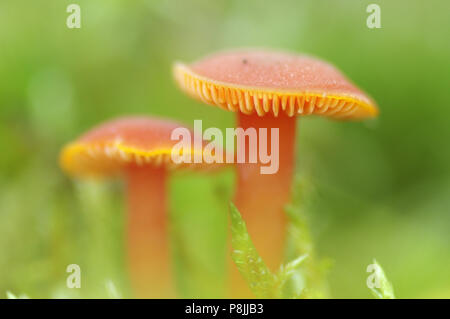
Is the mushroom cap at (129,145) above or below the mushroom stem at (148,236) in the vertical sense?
above

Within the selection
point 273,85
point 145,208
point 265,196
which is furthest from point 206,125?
point 273,85

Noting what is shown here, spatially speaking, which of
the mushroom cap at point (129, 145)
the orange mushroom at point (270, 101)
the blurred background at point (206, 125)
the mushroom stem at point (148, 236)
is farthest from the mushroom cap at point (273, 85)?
the blurred background at point (206, 125)

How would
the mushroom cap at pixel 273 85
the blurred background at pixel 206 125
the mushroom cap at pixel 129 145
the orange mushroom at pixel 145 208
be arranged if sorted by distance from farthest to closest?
the blurred background at pixel 206 125
the orange mushroom at pixel 145 208
the mushroom cap at pixel 129 145
the mushroom cap at pixel 273 85

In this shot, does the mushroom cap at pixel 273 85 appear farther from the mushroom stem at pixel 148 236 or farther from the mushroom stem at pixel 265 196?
the mushroom stem at pixel 148 236

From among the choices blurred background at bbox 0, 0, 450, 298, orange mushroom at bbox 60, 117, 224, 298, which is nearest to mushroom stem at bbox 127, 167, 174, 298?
orange mushroom at bbox 60, 117, 224, 298

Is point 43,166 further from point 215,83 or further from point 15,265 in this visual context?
point 215,83

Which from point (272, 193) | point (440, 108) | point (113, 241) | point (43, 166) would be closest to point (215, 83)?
point (272, 193)

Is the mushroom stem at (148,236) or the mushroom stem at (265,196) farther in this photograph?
the mushroom stem at (148,236)

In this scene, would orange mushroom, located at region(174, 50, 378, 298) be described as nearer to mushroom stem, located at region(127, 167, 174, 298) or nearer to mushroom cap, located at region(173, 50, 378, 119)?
mushroom cap, located at region(173, 50, 378, 119)
